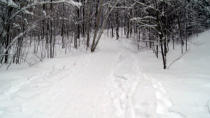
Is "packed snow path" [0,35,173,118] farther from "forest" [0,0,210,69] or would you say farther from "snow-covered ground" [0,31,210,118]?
"forest" [0,0,210,69]

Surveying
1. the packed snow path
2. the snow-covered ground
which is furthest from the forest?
the snow-covered ground

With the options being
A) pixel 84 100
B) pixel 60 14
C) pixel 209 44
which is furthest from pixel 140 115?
pixel 60 14

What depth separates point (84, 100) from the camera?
11.7ft

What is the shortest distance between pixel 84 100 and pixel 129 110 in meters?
1.16

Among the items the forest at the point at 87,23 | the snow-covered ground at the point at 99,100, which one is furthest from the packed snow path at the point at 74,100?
the forest at the point at 87,23

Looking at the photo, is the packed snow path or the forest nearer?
the packed snow path

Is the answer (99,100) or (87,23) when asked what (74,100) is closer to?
(99,100)

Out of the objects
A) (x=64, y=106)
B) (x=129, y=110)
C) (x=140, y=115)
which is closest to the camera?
(x=140, y=115)

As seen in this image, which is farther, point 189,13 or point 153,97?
point 189,13

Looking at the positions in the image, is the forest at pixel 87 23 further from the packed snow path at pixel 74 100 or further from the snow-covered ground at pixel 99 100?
the snow-covered ground at pixel 99 100

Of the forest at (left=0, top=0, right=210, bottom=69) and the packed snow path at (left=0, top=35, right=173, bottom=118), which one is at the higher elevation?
the forest at (left=0, top=0, right=210, bottom=69)

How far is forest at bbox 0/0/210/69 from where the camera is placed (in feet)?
20.7

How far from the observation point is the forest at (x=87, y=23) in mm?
6307

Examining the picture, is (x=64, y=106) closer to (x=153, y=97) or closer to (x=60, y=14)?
(x=153, y=97)
